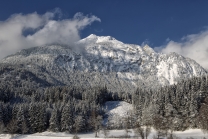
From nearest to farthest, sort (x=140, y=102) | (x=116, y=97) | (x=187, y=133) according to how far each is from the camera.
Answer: (x=187, y=133) → (x=140, y=102) → (x=116, y=97)

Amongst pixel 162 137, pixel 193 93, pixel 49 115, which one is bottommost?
pixel 162 137

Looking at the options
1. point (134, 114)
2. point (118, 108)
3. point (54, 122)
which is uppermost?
point (118, 108)

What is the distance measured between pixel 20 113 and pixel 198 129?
81.2m

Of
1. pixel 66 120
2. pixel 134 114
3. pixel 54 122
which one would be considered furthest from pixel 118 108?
pixel 54 122

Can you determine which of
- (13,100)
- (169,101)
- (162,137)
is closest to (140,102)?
(169,101)

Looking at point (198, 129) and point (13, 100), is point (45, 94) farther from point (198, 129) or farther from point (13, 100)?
point (198, 129)

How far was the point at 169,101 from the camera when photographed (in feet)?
427

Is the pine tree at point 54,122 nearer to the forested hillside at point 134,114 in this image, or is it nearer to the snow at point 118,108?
the forested hillside at point 134,114

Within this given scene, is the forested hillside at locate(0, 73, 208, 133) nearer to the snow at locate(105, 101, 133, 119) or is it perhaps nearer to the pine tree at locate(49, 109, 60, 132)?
the pine tree at locate(49, 109, 60, 132)

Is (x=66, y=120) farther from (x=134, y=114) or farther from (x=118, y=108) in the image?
(x=118, y=108)

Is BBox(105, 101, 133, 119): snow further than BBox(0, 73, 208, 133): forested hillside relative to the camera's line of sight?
Yes

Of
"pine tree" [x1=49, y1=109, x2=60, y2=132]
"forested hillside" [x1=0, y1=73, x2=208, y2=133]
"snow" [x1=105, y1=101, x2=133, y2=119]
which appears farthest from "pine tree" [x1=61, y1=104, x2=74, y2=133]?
"snow" [x1=105, y1=101, x2=133, y2=119]

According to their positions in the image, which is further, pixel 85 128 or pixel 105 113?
pixel 105 113

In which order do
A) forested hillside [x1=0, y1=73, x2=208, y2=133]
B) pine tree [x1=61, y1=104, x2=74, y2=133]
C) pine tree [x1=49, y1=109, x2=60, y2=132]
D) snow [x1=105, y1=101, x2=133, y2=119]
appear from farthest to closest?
snow [x1=105, y1=101, x2=133, y2=119] → pine tree [x1=61, y1=104, x2=74, y2=133] → pine tree [x1=49, y1=109, x2=60, y2=132] → forested hillside [x1=0, y1=73, x2=208, y2=133]
